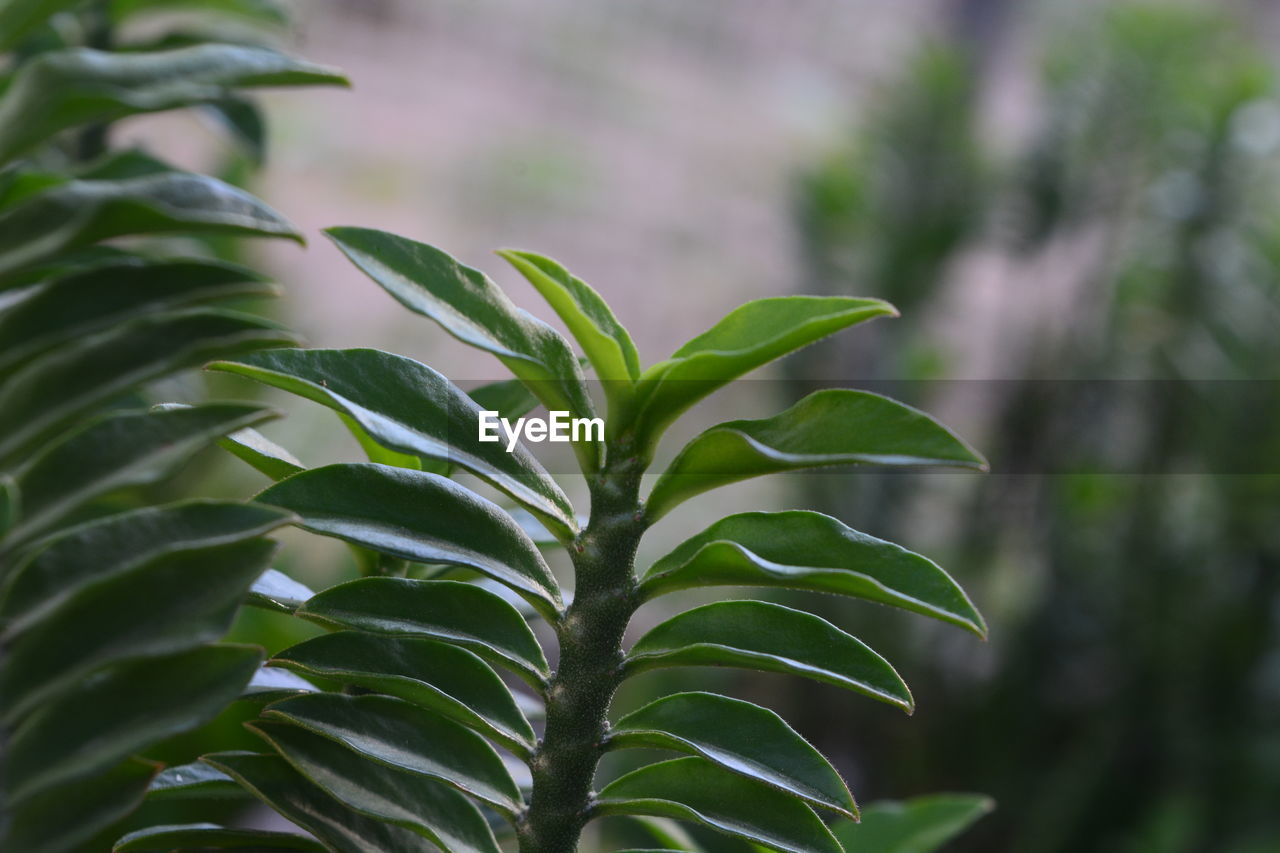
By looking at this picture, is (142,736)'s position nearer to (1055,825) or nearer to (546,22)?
(1055,825)

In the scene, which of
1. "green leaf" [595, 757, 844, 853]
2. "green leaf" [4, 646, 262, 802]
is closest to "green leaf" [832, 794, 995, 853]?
"green leaf" [595, 757, 844, 853]

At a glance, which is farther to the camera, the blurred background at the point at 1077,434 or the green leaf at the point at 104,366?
the blurred background at the point at 1077,434

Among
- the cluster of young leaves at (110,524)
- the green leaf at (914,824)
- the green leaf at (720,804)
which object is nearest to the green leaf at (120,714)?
the cluster of young leaves at (110,524)

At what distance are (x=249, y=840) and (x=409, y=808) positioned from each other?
0.04 m

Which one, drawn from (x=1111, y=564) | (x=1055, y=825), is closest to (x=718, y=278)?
(x=1111, y=564)

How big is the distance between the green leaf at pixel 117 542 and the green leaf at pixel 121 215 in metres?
0.06

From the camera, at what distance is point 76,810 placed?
0.73 feet

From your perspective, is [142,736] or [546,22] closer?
[142,736]

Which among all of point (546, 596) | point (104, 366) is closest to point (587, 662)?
point (546, 596)

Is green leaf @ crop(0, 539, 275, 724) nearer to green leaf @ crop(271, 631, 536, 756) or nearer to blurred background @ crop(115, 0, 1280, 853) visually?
green leaf @ crop(271, 631, 536, 756)

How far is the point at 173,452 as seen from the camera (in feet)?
0.73

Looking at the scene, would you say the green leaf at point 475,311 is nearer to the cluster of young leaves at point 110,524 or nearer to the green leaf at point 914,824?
the cluster of young leaves at point 110,524

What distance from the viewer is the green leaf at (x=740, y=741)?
0.26 m

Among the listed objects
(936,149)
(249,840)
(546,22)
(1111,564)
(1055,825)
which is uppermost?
(546,22)
